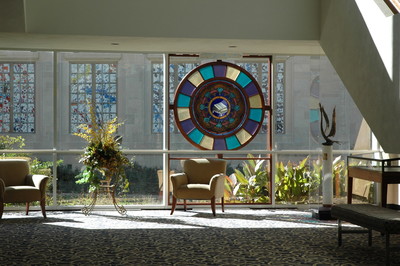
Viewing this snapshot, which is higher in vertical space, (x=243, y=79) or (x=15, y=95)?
(x=243, y=79)

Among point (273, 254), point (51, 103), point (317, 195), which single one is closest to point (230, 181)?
point (317, 195)

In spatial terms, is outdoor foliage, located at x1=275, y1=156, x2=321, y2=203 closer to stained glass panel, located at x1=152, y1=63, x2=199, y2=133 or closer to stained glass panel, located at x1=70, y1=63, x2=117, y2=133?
stained glass panel, located at x1=152, y1=63, x2=199, y2=133

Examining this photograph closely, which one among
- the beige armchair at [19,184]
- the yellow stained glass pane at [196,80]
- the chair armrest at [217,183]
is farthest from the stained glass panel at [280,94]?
the beige armchair at [19,184]

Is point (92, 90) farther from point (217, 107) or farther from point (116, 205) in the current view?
point (217, 107)

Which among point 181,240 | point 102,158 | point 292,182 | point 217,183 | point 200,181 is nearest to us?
point 181,240

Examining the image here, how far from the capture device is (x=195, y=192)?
9391 millimetres

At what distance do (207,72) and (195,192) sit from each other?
6.92 feet

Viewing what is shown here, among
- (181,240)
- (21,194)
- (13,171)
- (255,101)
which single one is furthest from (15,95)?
(181,240)

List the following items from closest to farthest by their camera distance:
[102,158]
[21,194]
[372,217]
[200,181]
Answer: [372,217]
[21,194]
[102,158]
[200,181]

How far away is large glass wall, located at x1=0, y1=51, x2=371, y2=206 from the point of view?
33.4ft

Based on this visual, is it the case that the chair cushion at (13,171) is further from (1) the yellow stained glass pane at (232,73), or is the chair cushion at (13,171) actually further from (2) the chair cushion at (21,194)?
(1) the yellow stained glass pane at (232,73)

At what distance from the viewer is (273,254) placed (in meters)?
6.40

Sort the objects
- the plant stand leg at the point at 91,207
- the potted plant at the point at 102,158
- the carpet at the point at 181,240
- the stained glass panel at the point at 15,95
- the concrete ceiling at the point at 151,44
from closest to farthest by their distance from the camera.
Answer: the carpet at the point at 181,240, the concrete ceiling at the point at 151,44, the potted plant at the point at 102,158, the plant stand leg at the point at 91,207, the stained glass panel at the point at 15,95

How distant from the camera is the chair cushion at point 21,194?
8.91 meters
